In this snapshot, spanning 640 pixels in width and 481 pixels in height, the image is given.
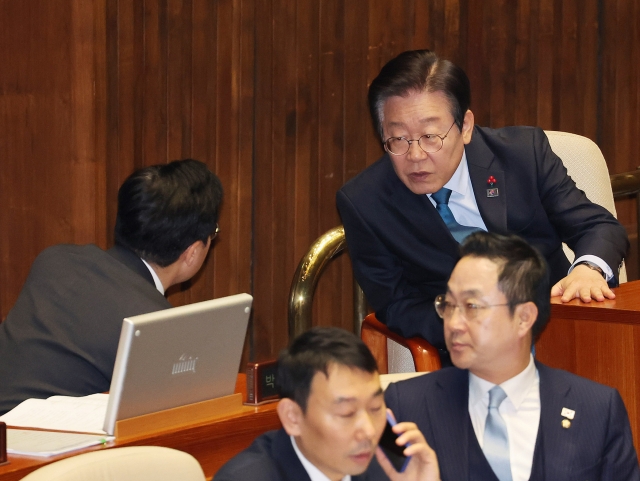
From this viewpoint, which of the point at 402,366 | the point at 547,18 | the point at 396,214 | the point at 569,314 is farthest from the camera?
the point at 547,18

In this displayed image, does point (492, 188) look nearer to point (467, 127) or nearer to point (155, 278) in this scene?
point (467, 127)

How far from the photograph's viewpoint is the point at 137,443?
216cm

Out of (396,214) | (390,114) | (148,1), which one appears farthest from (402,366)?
(148,1)

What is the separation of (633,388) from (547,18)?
2.59 m

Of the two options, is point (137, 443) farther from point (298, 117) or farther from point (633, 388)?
point (298, 117)

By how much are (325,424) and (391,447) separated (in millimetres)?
153

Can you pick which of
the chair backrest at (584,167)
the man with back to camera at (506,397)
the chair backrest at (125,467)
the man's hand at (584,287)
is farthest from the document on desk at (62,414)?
the chair backrest at (584,167)

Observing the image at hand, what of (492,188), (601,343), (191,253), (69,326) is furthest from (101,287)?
(601,343)

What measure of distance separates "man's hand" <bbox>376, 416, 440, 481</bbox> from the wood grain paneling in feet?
6.93

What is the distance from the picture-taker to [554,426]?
2.08 metres

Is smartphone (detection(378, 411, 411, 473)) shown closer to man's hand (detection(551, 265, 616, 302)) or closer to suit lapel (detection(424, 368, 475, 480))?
suit lapel (detection(424, 368, 475, 480))

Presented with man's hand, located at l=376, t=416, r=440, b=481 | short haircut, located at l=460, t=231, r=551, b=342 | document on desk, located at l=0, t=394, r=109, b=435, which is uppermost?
short haircut, located at l=460, t=231, r=551, b=342

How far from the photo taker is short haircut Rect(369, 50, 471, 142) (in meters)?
2.82

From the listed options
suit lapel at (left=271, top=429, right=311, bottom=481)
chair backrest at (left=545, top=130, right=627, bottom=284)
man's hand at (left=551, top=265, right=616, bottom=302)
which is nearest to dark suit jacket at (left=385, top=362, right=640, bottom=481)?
man's hand at (left=551, top=265, right=616, bottom=302)
